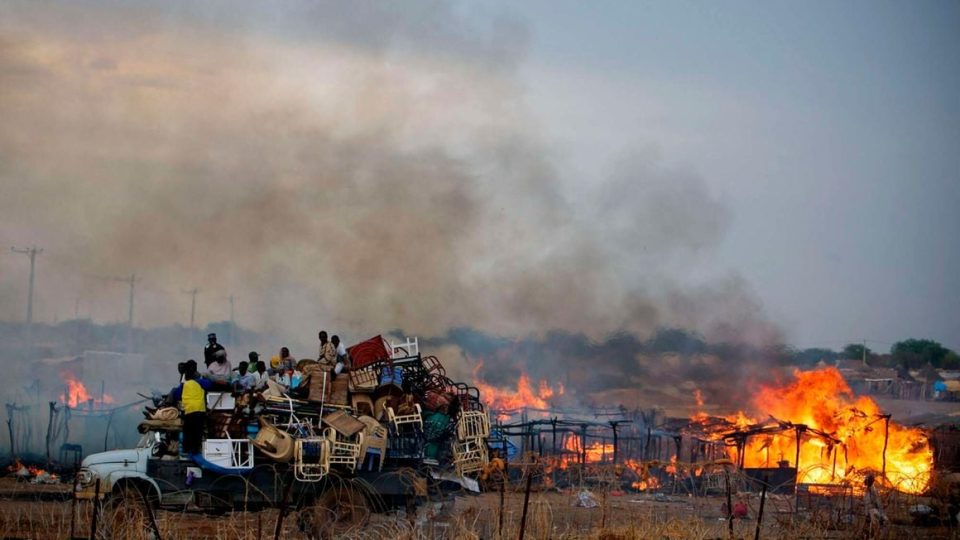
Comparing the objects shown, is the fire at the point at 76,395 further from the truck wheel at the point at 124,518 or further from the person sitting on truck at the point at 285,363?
the truck wheel at the point at 124,518

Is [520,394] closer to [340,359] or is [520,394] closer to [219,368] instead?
[340,359]

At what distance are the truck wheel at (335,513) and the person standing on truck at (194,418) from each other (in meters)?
2.36

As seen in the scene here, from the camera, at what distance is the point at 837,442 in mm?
30375

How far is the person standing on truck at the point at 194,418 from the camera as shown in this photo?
1923 cm

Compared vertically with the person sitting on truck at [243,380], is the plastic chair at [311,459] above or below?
below

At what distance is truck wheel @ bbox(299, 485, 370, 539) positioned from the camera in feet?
62.4

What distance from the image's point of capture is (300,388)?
20.5 meters

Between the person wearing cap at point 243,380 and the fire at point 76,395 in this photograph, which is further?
the fire at point 76,395

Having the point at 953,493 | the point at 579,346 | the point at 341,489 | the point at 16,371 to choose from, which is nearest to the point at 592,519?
the point at 341,489

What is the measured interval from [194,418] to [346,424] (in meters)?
2.77

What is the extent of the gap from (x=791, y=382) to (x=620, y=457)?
13.1 m

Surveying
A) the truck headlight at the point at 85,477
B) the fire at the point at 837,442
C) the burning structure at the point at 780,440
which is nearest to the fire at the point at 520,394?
the burning structure at the point at 780,440

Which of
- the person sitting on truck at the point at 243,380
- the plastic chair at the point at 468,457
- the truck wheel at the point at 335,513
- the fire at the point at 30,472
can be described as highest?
the person sitting on truck at the point at 243,380

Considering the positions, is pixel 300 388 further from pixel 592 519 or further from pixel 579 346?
pixel 579 346
